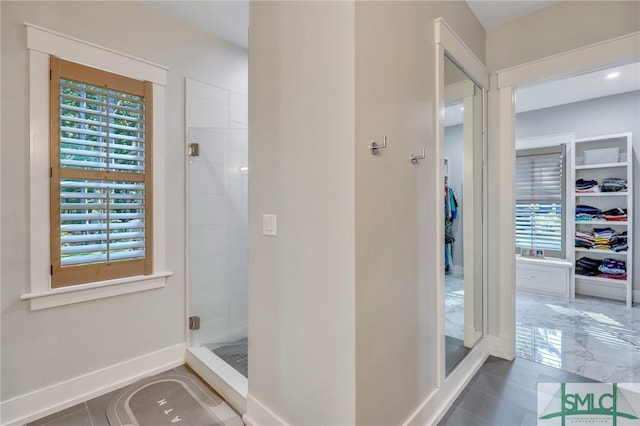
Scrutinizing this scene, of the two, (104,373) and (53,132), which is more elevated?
(53,132)

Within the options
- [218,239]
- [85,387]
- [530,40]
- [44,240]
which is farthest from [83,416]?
[530,40]

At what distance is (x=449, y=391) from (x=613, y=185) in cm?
389

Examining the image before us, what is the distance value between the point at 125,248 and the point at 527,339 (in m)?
3.58

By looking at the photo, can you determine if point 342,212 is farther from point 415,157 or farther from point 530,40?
point 530,40

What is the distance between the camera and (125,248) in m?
2.15

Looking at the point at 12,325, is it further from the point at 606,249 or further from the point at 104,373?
the point at 606,249

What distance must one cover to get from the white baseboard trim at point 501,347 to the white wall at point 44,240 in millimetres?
2598

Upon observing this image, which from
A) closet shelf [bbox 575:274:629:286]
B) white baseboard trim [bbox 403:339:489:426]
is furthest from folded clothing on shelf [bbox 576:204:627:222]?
white baseboard trim [bbox 403:339:489:426]

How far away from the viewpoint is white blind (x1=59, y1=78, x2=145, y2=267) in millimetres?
1912

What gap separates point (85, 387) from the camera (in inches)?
77.3

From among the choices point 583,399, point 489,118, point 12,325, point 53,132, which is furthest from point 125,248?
point 583,399

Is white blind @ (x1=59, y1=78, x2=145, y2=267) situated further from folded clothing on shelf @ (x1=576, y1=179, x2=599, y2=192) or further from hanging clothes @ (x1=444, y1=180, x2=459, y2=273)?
folded clothing on shelf @ (x1=576, y1=179, x2=599, y2=192)

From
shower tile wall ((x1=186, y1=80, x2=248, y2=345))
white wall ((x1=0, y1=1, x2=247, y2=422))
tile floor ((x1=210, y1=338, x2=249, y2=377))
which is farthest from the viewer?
shower tile wall ((x1=186, y1=80, x2=248, y2=345))

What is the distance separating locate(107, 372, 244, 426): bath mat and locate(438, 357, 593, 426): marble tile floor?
1342 mm
